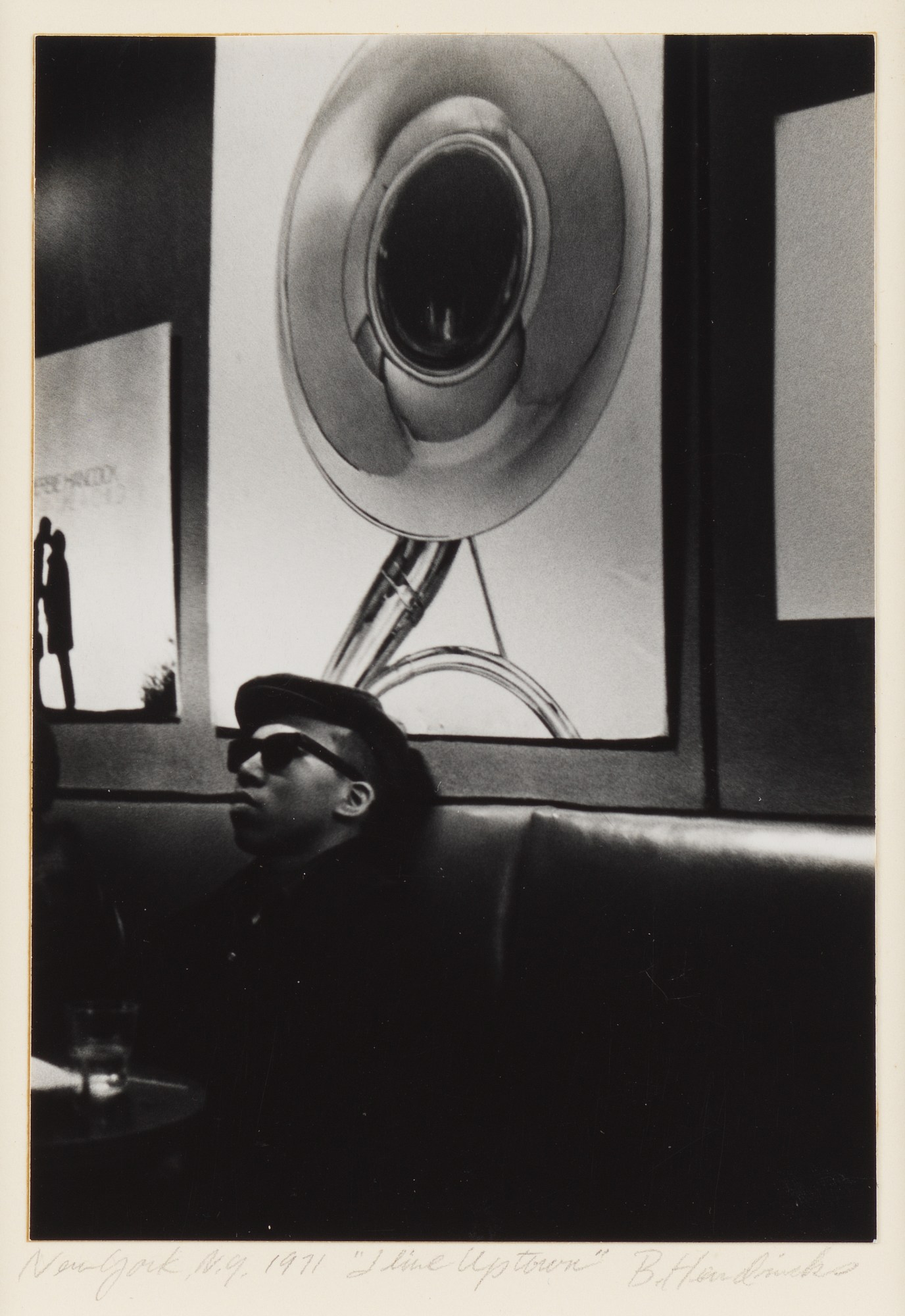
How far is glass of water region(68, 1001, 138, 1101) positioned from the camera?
122 centimetres

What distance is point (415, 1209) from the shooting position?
3.88 ft

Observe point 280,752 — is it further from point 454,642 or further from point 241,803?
point 454,642

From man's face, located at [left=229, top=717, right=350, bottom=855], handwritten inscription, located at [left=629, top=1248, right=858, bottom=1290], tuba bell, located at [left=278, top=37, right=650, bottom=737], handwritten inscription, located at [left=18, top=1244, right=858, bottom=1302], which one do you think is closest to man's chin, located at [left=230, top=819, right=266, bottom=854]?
man's face, located at [left=229, top=717, right=350, bottom=855]

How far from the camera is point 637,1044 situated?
118 cm

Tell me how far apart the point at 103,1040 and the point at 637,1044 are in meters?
0.67

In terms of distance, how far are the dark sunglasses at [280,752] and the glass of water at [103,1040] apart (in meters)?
0.34

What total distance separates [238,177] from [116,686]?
0.67 meters

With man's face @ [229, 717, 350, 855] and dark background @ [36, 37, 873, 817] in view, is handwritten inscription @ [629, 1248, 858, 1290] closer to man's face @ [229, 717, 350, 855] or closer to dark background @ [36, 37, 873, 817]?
dark background @ [36, 37, 873, 817]

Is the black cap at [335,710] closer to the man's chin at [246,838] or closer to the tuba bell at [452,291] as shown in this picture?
the tuba bell at [452,291]

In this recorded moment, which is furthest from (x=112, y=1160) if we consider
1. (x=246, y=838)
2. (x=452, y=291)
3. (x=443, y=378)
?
(x=452, y=291)

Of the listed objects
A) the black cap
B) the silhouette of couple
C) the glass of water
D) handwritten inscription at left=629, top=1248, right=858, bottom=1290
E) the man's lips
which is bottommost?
handwritten inscription at left=629, top=1248, right=858, bottom=1290

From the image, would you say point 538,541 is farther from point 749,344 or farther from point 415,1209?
point 415,1209

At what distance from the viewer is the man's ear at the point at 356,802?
47.5 inches

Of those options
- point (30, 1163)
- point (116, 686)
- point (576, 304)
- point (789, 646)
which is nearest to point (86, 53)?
point (576, 304)
